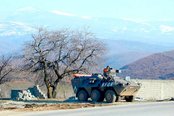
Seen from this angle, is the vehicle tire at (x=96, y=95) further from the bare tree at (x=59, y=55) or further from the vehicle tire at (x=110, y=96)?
the bare tree at (x=59, y=55)

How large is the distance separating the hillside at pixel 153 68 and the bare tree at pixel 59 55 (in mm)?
69819

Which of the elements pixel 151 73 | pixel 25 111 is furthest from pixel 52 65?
pixel 151 73

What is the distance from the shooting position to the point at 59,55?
5119cm

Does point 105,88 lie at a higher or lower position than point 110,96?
higher

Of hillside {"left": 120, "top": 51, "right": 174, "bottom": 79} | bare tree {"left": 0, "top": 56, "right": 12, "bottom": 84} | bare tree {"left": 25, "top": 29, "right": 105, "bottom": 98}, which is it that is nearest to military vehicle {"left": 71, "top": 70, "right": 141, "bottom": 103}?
bare tree {"left": 25, "top": 29, "right": 105, "bottom": 98}

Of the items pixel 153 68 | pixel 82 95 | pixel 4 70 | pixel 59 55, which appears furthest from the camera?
pixel 153 68

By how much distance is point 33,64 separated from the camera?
165ft

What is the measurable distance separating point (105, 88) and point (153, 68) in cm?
10919

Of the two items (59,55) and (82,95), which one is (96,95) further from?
(59,55)

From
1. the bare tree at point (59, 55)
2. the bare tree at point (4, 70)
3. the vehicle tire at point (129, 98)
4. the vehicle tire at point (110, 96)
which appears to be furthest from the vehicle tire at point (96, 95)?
the bare tree at point (4, 70)

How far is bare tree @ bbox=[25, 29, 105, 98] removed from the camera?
50.3m

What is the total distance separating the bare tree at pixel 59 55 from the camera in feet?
165

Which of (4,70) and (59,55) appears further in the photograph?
(4,70)

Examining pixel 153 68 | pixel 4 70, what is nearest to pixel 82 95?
pixel 4 70
